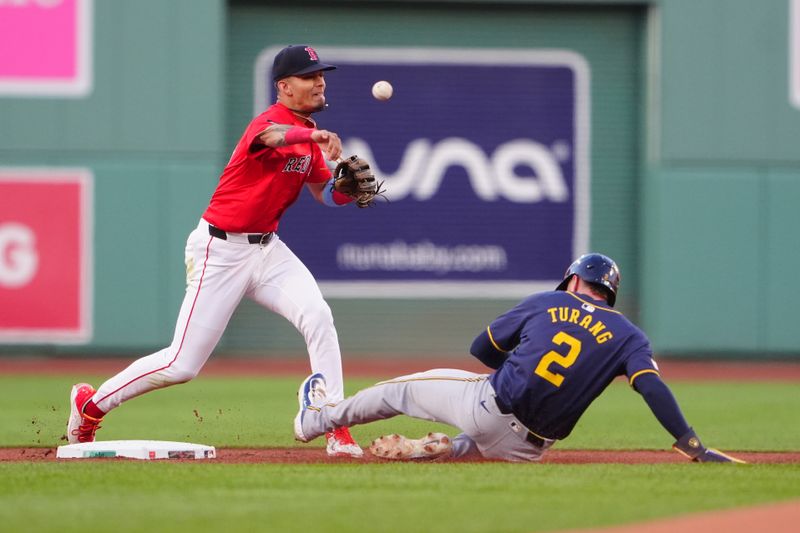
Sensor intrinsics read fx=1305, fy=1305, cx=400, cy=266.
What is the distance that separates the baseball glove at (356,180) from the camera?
273 inches

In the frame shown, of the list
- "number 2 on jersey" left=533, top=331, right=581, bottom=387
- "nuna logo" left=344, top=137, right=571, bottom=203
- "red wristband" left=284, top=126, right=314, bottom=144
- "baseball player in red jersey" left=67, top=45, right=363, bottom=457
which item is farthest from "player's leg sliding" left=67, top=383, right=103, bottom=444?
"nuna logo" left=344, top=137, right=571, bottom=203

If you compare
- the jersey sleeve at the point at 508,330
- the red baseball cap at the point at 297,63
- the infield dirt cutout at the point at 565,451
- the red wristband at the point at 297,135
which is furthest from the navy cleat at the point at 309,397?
the red baseball cap at the point at 297,63

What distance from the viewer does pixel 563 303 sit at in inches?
243

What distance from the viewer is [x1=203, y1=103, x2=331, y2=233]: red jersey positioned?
6789 mm

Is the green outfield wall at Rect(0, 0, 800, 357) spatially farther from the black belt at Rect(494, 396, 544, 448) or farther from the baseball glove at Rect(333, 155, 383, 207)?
the black belt at Rect(494, 396, 544, 448)

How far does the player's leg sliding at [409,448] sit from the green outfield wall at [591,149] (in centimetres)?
801

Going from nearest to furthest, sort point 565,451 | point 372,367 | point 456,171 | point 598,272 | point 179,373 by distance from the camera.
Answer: point 598,272
point 179,373
point 565,451
point 372,367
point 456,171

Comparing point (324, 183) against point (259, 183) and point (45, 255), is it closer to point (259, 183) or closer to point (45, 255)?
point (259, 183)

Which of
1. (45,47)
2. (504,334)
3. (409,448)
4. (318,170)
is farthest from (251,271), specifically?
(45,47)

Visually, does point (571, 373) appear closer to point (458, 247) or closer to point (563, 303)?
point (563, 303)

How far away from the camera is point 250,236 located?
6.86 meters

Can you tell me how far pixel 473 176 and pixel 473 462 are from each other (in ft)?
28.9

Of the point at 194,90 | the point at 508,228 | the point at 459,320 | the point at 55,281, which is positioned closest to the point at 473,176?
the point at 508,228

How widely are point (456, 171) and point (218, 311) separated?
8.46m
